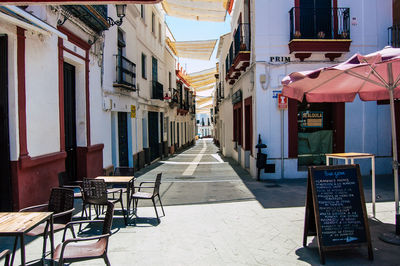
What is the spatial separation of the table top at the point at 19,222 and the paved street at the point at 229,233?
2.97 ft

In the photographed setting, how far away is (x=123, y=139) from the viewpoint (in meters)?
12.1

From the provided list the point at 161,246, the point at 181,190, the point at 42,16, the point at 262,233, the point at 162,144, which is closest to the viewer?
the point at 161,246

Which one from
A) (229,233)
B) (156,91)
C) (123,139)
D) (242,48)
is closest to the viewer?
(229,233)

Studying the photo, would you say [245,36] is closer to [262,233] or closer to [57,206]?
[262,233]

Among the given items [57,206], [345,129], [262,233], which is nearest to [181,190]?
[262,233]

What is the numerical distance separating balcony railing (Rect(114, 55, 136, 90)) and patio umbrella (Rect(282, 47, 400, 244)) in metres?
6.65

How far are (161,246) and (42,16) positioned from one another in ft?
16.3

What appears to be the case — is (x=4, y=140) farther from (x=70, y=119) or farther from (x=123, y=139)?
(x=123, y=139)

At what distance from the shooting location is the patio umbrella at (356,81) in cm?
439

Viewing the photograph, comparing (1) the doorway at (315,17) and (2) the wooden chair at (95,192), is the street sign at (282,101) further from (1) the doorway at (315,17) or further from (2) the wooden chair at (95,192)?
(2) the wooden chair at (95,192)

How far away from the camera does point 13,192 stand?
5363 mm

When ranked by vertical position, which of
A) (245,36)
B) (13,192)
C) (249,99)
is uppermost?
(245,36)

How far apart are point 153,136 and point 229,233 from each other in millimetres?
12601

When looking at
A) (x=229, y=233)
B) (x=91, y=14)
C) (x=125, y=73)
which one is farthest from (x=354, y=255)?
(x=125, y=73)
